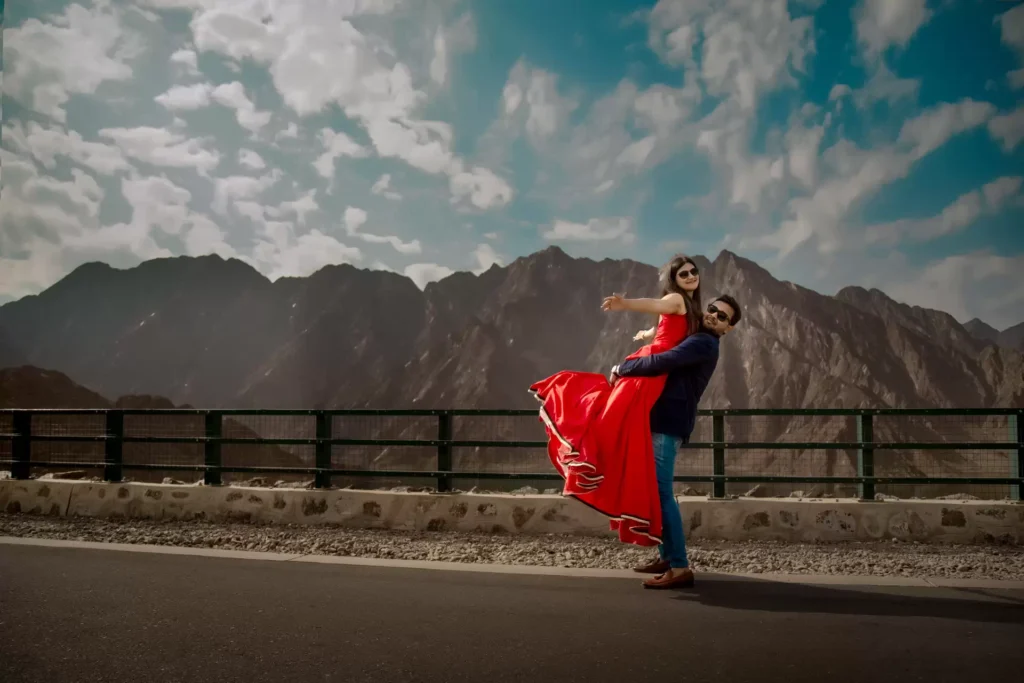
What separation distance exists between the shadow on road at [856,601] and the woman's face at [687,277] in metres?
1.94

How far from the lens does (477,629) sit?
4.21m

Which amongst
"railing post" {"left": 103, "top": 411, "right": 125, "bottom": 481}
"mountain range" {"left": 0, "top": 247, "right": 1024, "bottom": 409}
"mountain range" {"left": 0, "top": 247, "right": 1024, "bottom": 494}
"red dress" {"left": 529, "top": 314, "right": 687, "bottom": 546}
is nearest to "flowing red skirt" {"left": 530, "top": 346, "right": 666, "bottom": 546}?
"red dress" {"left": 529, "top": 314, "right": 687, "bottom": 546}

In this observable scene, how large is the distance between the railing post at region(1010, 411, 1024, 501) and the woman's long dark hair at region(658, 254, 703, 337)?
4.04 m

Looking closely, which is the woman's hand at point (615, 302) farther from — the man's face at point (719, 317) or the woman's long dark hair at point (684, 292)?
the man's face at point (719, 317)

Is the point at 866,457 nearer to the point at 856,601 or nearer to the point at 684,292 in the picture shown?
the point at 856,601

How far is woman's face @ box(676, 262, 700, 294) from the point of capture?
509cm

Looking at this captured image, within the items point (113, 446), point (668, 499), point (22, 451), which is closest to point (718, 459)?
point (668, 499)

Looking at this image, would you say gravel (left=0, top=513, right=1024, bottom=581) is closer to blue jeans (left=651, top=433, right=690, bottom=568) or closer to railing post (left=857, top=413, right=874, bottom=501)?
railing post (left=857, top=413, right=874, bottom=501)

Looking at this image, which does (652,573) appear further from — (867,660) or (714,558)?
(867,660)

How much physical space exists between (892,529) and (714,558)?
1981 mm

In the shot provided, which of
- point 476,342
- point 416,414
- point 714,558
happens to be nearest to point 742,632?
point 714,558

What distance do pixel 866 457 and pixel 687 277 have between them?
356 cm

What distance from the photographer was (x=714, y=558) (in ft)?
20.8

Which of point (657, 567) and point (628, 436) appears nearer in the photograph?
point (628, 436)
